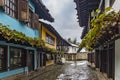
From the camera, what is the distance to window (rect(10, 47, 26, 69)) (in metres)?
16.7

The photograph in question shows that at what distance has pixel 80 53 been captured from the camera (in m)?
64.6

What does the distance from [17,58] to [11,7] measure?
377cm

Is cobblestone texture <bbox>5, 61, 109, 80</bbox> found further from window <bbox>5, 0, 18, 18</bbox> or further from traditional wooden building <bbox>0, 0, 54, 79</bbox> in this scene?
window <bbox>5, 0, 18, 18</bbox>

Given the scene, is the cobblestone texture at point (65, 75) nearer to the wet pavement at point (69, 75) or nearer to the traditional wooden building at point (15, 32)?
the wet pavement at point (69, 75)

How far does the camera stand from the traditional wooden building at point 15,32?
14195mm

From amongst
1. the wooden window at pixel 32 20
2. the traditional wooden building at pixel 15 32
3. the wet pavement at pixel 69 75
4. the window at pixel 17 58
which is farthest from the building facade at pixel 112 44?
the wooden window at pixel 32 20

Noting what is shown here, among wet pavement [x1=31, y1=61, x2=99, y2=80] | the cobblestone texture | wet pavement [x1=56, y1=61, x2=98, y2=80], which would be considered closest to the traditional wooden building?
the cobblestone texture

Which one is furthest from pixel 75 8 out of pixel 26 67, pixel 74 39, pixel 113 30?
pixel 74 39

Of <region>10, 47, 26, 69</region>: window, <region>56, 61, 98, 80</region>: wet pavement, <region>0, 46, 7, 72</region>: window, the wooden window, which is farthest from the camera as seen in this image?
the wooden window

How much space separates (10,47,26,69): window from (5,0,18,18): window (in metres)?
2.27

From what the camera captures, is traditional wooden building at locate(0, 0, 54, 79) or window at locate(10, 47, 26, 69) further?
window at locate(10, 47, 26, 69)

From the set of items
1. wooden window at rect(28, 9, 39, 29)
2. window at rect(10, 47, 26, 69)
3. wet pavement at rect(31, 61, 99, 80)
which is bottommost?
wet pavement at rect(31, 61, 99, 80)

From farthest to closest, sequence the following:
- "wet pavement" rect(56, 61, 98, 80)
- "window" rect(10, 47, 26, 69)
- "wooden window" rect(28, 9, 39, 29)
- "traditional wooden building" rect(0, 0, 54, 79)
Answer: "wooden window" rect(28, 9, 39, 29) < "wet pavement" rect(56, 61, 98, 80) < "window" rect(10, 47, 26, 69) < "traditional wooden building" rect(0, 0, 54, 79)

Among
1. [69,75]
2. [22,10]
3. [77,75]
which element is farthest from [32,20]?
[77,75]
